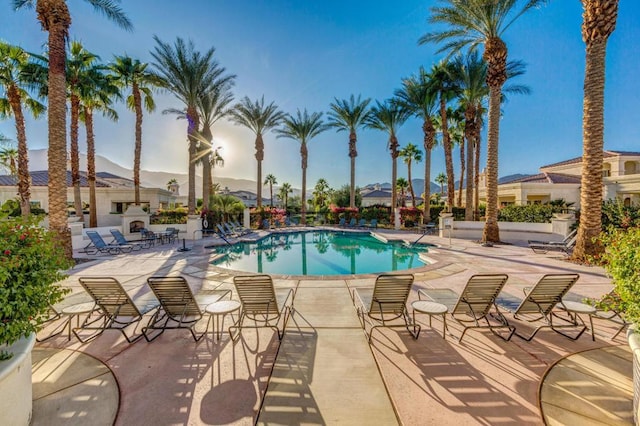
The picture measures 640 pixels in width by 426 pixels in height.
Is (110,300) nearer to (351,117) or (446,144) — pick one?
(446,144)

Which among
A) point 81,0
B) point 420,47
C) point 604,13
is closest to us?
point 604,13

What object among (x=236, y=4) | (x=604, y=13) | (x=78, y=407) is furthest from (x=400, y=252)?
(x=236, y=4)

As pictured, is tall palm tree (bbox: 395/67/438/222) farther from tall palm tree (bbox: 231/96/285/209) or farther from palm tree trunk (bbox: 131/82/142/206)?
palm tree trunk (bbox: 131/82/142/206)

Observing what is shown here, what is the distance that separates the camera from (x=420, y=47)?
13.7 metres

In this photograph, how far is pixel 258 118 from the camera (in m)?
22.5

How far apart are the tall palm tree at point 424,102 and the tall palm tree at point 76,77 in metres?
19.3

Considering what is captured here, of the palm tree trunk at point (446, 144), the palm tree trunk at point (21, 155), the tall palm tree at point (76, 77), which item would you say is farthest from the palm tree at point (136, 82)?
the palm tree trunk at point (446, 144)

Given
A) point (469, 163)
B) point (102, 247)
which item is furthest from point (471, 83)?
point (102, 247)

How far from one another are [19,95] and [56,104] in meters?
9.05

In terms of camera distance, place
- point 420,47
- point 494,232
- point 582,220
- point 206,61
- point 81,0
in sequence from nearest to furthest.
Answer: point 582,220 → point 81,0 → point 494,232 → point 420,47 → point 206,61

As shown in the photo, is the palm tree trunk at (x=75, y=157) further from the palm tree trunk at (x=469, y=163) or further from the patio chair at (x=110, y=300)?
the palm tree trunk at (x=469, y=163)

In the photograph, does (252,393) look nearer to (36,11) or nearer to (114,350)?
(114,350)

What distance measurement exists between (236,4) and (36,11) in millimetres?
6747

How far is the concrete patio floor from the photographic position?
7.73 ft
